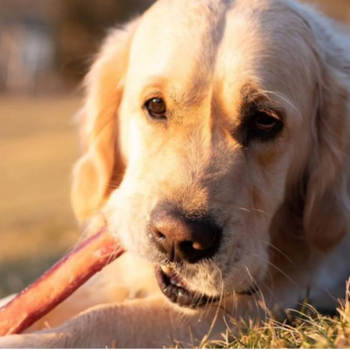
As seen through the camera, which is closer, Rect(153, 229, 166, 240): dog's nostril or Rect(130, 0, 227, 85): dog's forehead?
Rect(153, 229, 166, 240): dog's nostril

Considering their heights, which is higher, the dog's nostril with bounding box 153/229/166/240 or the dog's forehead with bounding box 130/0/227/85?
the dog's forehead with bounding box 130/0/227/85

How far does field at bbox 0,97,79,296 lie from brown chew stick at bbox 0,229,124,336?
1465 mm

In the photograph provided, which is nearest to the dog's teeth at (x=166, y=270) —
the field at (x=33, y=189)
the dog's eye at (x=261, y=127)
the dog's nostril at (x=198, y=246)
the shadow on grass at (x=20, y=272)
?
the dog's nostril at (x=198, y=246)

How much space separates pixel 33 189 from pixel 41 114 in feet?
48.8

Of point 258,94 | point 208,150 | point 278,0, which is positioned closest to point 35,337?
point 208,150

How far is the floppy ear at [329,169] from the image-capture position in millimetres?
3777

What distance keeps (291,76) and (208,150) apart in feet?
2.06

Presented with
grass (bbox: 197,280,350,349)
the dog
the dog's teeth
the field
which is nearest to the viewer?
grass (bbox: 197,280,350,349)

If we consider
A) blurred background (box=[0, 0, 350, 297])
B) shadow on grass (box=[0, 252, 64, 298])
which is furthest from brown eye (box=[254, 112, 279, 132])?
shadow on grass (box=[0, 252, 64, 298])

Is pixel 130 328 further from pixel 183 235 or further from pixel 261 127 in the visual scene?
pixel 261 127

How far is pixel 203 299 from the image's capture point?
335 cm

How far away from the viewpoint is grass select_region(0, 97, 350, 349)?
2889 millimetres

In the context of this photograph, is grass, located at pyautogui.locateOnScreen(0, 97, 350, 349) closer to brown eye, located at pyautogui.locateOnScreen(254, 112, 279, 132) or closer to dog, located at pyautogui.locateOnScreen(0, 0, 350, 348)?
dog, located at pyautogui.locateOnScreen(0, 0, 350, 348)

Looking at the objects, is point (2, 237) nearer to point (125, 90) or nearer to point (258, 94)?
point (125, 90)
